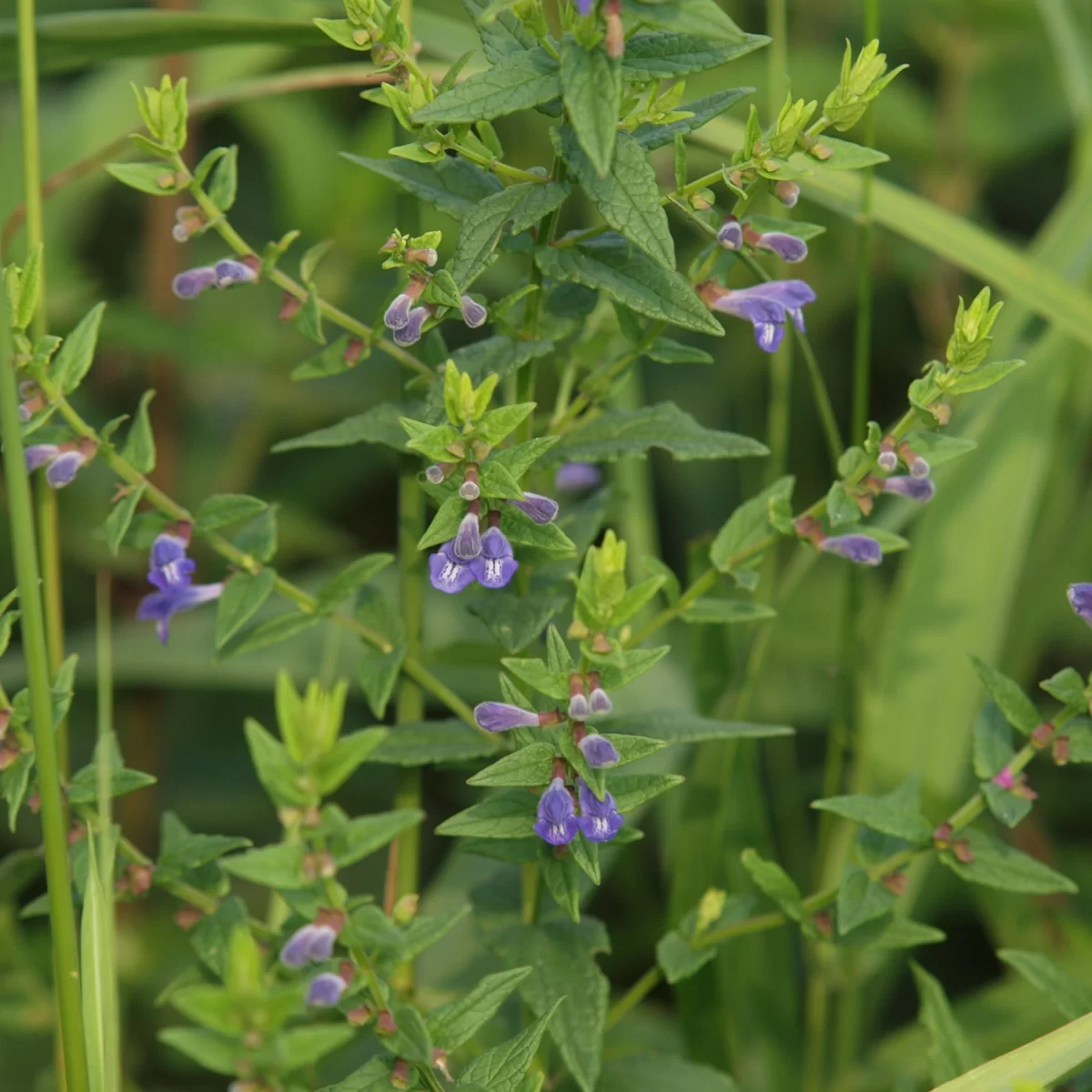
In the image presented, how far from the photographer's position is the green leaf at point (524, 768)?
0.79 m

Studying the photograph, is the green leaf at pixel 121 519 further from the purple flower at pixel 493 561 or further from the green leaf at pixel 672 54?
the green leaf at pixel 672 54

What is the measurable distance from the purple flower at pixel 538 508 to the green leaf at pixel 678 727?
0.77 ft

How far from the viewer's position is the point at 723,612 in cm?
104

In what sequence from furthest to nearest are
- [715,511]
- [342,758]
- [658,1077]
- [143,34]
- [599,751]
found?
[715,511], [143,34], [658,1077], [599,751], [342,758]

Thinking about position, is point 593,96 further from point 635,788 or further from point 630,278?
point 635,788

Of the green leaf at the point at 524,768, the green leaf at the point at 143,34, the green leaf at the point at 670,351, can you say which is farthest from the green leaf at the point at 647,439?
the green leaf at the point at 143,34

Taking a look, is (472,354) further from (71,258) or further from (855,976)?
(71,258)

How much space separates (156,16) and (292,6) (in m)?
0.79

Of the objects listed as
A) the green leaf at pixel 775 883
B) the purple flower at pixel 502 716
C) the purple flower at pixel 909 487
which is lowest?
the green leaf at pixel 775 883


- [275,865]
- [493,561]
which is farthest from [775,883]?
[275,865]

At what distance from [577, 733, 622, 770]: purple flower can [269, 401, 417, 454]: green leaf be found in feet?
1.02

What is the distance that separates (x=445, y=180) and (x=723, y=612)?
40 centimetres

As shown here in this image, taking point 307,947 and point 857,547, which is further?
point 857,547

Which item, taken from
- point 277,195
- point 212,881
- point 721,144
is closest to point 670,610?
point 212,881
